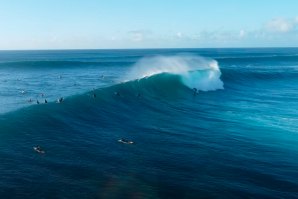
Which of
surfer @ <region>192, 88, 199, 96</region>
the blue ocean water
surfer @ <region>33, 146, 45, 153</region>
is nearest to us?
the blue ocean water

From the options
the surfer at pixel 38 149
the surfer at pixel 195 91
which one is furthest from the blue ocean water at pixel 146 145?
the surfer at pixel 195 91

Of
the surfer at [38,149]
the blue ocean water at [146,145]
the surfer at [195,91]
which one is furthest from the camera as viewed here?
the surfer at [195,91]

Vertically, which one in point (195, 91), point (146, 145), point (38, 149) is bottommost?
point (38, 149)

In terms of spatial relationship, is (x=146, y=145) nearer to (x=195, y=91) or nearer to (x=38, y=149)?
(x=38, y=149)

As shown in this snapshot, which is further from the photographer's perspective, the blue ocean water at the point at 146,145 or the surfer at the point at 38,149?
the surfer at the point at 38,149

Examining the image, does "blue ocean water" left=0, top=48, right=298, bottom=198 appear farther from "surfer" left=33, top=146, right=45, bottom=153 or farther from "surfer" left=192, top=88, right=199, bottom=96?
"surfer" left=192, top=88, right=199, bottom=96

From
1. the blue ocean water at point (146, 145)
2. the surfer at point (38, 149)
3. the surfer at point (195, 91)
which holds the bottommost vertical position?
the surfer at point (38, 149)

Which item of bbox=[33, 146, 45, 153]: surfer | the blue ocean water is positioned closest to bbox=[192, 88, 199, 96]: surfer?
the blue ocean water

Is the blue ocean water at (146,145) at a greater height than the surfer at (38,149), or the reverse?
the blue ocean water at (146,145)

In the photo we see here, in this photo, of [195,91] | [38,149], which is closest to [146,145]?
[38,149]

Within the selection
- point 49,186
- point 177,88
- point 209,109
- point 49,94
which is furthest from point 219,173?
point 177,88

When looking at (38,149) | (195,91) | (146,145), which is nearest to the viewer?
(38,149)

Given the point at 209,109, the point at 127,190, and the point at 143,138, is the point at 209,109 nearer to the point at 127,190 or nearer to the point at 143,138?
the point at 143,138

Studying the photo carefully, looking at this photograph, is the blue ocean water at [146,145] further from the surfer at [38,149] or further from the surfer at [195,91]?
the surfer at [195,91]
